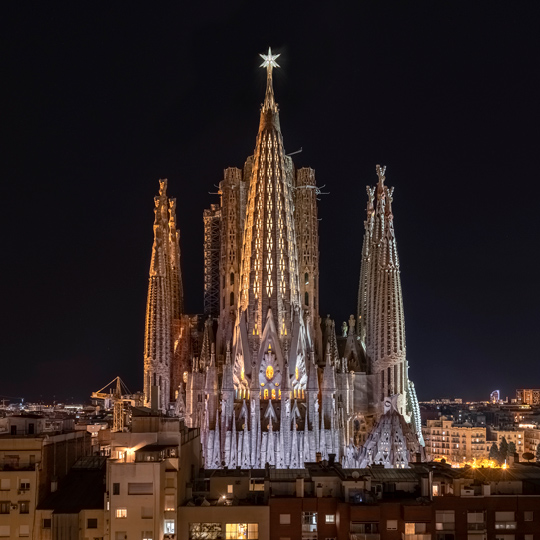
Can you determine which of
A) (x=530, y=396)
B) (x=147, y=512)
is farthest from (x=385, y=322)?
(x=530, y=396)

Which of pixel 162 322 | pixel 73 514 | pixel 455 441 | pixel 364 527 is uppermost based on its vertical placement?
pixel 162 322

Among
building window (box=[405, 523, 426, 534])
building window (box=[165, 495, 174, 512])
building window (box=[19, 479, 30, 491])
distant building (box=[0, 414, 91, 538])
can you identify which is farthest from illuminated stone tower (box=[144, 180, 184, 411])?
building window (box=[405, 523, 426, 534])

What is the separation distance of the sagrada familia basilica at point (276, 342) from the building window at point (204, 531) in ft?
58.4

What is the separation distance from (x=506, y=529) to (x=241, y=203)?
37.4m

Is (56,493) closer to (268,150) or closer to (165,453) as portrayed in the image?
(165,453)

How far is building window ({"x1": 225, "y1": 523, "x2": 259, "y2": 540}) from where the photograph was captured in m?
33.0

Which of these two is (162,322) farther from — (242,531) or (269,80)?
(242,531)

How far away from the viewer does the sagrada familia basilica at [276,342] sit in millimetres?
54562

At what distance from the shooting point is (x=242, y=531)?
3312 cm

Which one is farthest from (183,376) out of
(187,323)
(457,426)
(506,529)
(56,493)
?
(457,426)

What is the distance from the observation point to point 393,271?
61.0 m

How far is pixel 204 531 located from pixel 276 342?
2535 centimetres

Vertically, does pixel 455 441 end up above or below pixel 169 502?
above

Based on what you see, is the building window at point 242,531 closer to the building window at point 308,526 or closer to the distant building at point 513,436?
the building window at point 308,526
